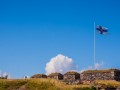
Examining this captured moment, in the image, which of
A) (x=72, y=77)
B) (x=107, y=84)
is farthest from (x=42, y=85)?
(x=107, y=84)

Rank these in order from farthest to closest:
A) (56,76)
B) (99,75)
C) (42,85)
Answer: (56,76)
(99,75)
(42,85)

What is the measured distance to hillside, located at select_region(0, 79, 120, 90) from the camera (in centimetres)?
3291

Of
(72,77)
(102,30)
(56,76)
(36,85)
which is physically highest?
(102,30)

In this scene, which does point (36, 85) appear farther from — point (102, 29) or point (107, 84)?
point (102, 29)

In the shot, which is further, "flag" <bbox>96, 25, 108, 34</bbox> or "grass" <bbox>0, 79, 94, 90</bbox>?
"flag" <bbox>96, 25, 108, 34</bbox>

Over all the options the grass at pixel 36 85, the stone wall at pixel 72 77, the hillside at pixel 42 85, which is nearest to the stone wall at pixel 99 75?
the stone wall at pixel 72 77

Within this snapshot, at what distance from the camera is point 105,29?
4319 cm

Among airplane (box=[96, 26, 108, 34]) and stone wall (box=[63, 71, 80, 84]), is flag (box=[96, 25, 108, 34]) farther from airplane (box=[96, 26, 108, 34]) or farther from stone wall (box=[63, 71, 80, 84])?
stone wall (box=[63, 71, 80, 84])

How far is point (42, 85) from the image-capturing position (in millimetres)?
34594

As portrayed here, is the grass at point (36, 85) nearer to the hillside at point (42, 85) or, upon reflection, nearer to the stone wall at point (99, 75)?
the hillside at point (42, 85)

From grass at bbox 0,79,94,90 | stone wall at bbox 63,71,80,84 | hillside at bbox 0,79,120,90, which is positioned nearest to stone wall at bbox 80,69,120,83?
stone wall at bbox 63,71,80,84

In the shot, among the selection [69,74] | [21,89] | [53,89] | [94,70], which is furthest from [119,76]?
[21,89]

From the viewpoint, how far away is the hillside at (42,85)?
108ft

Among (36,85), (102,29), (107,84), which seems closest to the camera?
(107,84)
